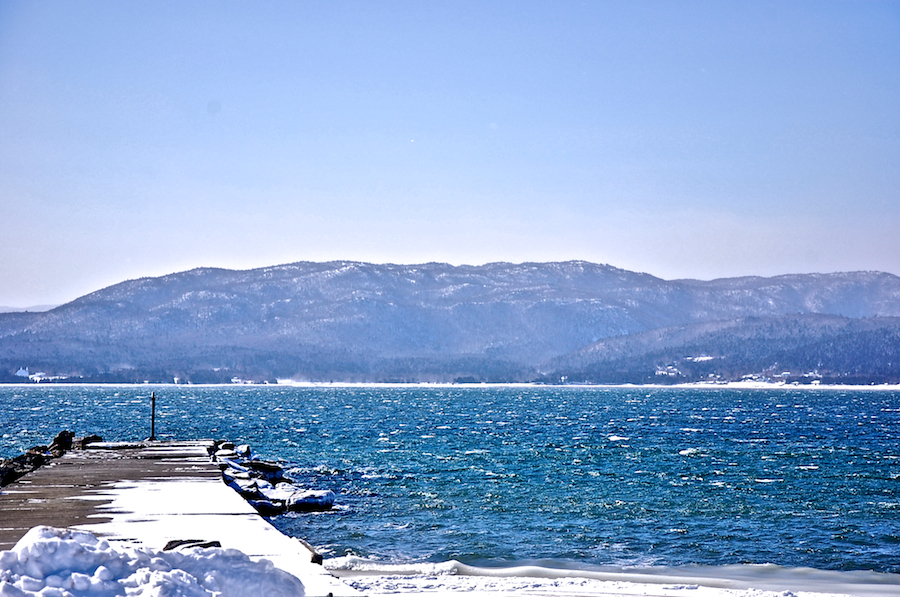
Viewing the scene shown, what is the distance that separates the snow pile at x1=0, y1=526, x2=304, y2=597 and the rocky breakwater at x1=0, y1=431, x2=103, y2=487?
16765 mm

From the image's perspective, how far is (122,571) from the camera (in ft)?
37.1

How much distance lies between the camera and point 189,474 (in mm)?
28188

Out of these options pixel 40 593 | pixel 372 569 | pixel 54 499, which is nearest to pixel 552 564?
pixel 372 569

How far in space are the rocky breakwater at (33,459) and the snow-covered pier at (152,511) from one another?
2.70 feet

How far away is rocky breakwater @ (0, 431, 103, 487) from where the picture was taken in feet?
93.0

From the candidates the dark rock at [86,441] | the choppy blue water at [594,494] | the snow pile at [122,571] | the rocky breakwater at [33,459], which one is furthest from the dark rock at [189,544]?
the dark rock at [86,441]

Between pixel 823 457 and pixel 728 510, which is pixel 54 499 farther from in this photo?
pixel 823 457

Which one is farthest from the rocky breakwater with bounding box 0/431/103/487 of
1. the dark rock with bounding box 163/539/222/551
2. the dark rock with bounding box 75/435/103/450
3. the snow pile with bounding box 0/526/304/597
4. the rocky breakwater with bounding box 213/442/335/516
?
the snow pile with bounding box 0/526/304/597

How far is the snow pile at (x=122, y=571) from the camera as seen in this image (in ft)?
35.3

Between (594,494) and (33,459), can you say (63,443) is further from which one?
(594,494)

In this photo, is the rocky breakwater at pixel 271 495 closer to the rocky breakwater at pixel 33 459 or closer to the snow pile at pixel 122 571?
the rocky breakwater at pixel 33 459

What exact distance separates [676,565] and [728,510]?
986cm

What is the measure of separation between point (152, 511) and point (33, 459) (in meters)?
15.9

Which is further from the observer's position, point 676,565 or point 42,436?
point 42,436
